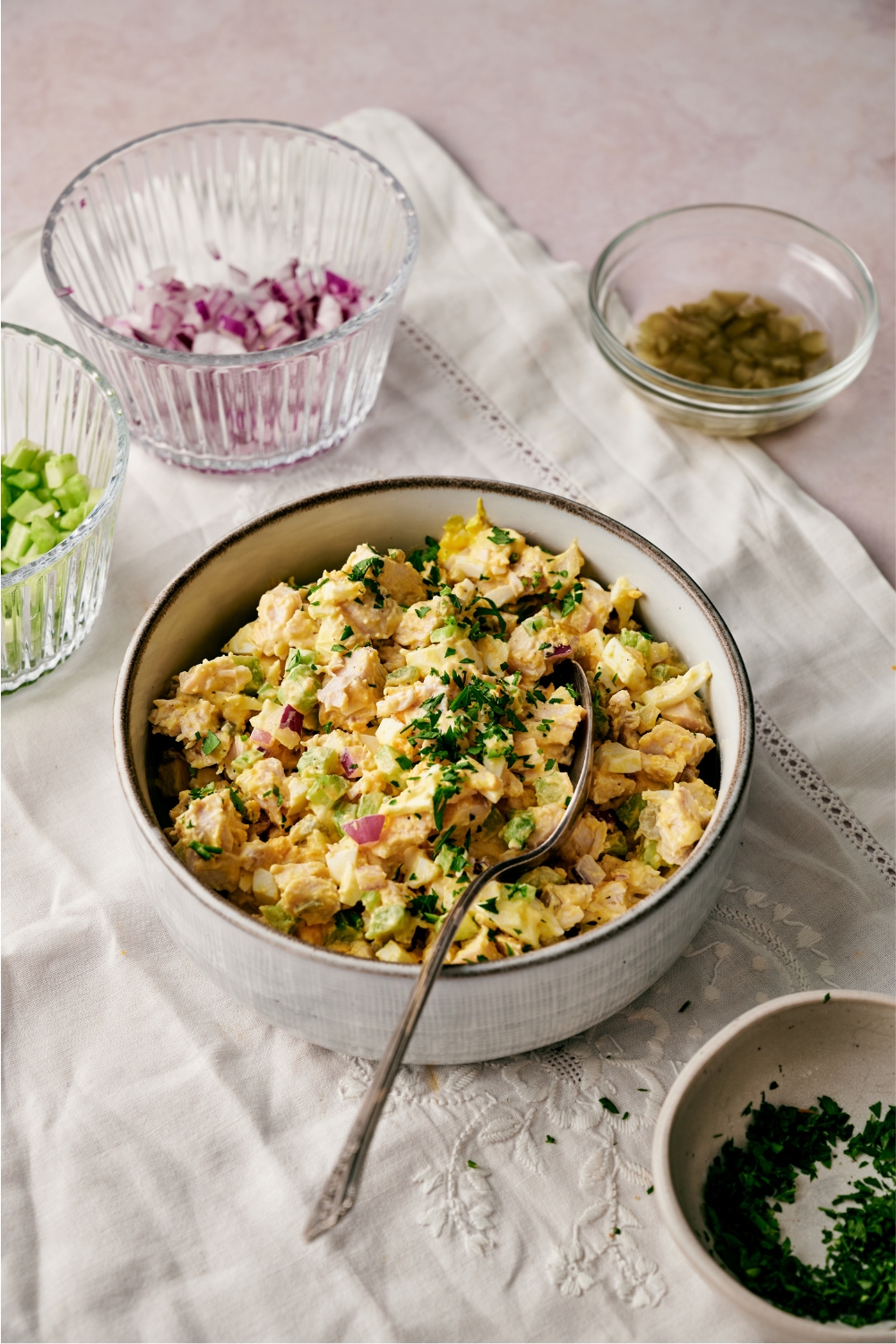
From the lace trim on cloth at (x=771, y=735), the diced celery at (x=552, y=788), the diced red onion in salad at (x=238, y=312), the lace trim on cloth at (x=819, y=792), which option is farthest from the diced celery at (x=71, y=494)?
the lace trim on cloth at (x=819, y=792)

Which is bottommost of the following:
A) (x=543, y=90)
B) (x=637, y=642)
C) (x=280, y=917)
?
(x=280, y=917)

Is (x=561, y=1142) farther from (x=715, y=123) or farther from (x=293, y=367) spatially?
(x=715, y=123)

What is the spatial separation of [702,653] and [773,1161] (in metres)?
0.85

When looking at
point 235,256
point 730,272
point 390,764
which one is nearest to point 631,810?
point 390,764

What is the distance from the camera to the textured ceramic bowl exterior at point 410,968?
1.76 m

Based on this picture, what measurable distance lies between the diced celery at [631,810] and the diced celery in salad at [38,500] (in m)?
1.34

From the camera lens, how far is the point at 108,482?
8.61ft

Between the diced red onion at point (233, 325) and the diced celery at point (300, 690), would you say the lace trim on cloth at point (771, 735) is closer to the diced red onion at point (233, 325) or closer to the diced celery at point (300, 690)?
the diced red onion at point (233, 325)

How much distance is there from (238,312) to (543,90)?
5.53 ft

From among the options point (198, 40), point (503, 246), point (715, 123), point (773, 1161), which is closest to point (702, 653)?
point (773, 1161)

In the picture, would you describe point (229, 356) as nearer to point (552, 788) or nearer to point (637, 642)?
point (637, 642)

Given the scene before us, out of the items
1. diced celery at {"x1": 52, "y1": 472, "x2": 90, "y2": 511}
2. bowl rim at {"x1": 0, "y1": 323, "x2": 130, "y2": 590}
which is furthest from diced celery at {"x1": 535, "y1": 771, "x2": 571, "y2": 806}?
diced celery at {"x1": 52, "y1": 472, "x2": 90, "y2": 511}

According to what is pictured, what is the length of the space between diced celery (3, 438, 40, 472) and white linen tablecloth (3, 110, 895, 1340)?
0.25 metres

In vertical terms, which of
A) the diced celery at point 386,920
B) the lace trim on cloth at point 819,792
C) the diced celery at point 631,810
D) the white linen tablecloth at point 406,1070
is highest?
the diced celery at point 631,810
